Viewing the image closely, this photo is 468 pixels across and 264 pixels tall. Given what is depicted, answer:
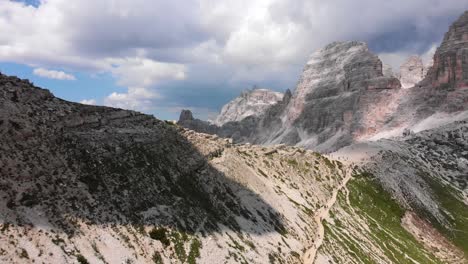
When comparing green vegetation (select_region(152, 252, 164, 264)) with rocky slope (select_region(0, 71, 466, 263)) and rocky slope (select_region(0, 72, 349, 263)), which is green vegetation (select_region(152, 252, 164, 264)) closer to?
rocky slope (select_region(0, 71, 466, 263))

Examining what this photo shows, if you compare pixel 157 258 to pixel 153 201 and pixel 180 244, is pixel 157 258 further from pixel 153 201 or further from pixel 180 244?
pixel 153 201

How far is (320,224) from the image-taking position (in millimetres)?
90750

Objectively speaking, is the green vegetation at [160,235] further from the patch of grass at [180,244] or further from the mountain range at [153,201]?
the patch of grass at [180,244]

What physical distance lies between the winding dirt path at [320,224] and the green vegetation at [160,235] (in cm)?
2715

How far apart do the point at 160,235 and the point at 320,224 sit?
47.7 meters

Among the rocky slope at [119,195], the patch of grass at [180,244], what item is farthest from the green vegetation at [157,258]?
the patch of grass at [180,244]

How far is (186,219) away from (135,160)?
1056 cm

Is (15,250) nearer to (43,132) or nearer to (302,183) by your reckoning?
(43,132)

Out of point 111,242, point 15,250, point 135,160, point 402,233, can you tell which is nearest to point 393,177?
point 402,233

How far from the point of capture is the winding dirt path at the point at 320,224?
7169cm

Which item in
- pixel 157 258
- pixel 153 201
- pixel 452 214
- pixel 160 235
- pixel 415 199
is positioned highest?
pixel 153 201

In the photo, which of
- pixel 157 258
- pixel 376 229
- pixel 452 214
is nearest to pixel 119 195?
pixel 157 258

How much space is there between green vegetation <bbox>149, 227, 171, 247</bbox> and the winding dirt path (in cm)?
2715

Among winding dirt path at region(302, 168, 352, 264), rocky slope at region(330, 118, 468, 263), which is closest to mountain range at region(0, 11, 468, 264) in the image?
winding dirt path at region(302, 168, 352, 264)
